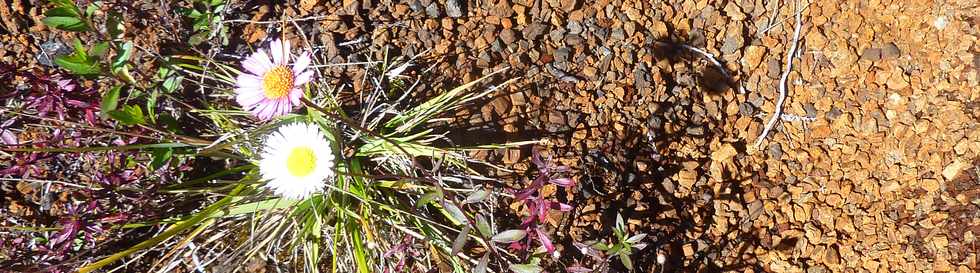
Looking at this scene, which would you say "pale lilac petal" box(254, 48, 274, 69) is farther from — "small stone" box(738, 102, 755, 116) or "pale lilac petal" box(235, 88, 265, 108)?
"small stone" box(738, 102, 755, 116)

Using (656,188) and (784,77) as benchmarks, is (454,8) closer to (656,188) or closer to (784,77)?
(656,188)

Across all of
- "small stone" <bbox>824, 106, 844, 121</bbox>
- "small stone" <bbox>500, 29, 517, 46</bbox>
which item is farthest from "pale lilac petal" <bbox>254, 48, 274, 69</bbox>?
"small stone" <bbox>824, 106, 844, 121</bbox>

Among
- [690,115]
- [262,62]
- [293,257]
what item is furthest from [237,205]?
[690,115]

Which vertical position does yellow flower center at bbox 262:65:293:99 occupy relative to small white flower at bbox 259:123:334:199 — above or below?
above

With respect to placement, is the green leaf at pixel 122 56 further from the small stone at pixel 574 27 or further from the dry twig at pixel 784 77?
the dry twig at pixel 784 77

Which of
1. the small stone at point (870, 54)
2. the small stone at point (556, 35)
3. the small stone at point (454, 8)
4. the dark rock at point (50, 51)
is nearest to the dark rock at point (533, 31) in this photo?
the small stone at point (556, 35)

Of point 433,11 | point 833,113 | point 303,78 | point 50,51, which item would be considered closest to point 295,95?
point 303,78
